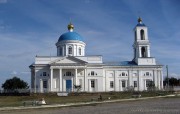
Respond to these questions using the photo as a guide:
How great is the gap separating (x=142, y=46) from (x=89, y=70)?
12.6 metres

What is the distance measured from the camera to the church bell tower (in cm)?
6297

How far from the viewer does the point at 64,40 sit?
211ft

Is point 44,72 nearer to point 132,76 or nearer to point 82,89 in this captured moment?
point 82,89

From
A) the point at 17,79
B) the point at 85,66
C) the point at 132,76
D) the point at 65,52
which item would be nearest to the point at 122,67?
the point at 132,76

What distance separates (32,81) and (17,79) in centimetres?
3429

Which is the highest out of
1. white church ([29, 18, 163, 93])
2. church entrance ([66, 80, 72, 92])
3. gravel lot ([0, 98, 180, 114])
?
white church ([29, 18, 163, 93])

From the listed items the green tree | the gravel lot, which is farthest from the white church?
the gravel lot

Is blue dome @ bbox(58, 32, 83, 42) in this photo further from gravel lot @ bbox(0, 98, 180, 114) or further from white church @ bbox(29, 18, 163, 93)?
gravel lot @ bbox(0, 98, 180, 114)

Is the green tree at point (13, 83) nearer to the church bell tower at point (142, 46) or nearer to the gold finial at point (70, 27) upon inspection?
the gold finial at point (70, 27)

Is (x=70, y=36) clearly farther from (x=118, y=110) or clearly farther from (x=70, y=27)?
(x=118, y=110)

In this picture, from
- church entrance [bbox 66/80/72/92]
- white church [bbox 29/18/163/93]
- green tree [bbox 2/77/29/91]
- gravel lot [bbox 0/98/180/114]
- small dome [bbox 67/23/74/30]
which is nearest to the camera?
gravel lot [bbox 0/98/180/114]

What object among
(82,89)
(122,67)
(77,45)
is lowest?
(82,89)

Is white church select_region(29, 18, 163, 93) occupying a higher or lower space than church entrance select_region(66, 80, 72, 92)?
higher

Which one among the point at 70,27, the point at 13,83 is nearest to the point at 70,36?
the point at 70,27
